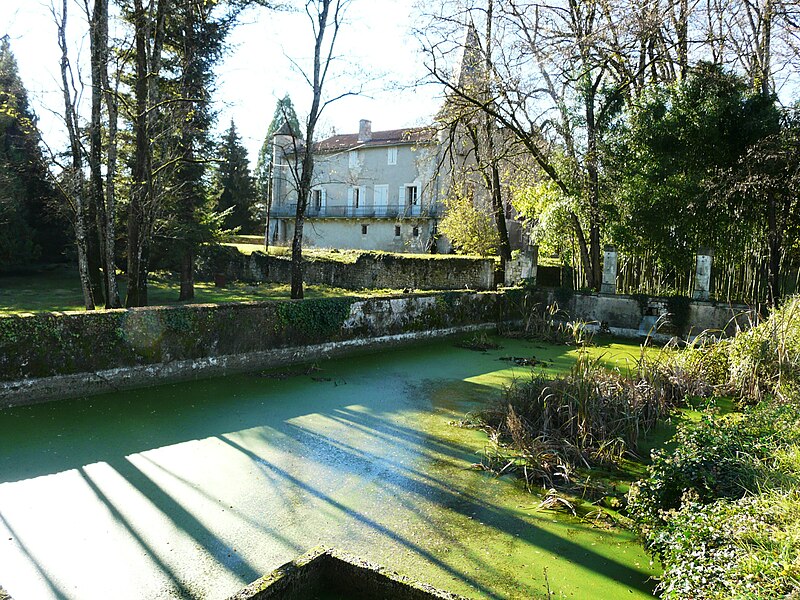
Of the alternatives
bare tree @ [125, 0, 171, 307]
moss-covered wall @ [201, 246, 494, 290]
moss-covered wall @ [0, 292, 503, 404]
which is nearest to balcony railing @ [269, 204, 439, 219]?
moss-covered wall @ [201, 246, 494, 290]

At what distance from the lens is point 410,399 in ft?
25.9

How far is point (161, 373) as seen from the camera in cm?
789

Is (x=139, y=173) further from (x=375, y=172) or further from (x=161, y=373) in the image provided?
(x=375, y=172)

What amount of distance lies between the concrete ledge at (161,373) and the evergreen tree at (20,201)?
42.4ft

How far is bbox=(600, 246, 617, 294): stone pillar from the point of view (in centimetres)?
1483

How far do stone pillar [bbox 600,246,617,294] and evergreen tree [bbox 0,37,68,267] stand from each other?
644 inches

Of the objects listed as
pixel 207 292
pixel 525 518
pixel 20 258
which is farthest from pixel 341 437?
pixel 20 258

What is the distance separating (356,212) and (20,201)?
20.8 meters

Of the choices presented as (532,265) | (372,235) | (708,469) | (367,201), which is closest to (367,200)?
(367,201)

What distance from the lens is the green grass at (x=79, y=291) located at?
51.0ft

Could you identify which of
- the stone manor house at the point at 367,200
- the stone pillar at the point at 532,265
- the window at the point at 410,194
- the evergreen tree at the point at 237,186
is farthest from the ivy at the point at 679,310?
the evergreen tree at the point at 237,186

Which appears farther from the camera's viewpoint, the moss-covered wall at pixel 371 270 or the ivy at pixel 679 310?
the moss-covered wall at pixel 371 270

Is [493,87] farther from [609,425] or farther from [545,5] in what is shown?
[609,425]

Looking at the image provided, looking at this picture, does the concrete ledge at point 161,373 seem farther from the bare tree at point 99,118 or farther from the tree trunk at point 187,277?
the tree trunk at point 187,277
